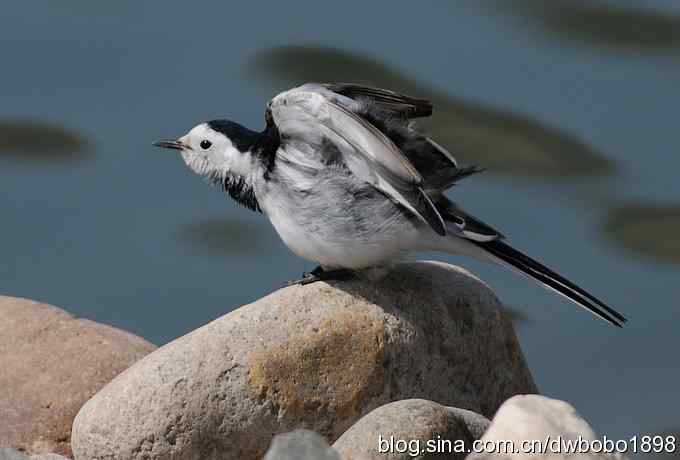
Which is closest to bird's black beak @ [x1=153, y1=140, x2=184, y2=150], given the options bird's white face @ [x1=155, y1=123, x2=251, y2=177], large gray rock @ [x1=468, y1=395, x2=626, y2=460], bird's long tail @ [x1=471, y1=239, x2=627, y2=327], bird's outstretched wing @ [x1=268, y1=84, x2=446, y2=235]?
bird's white face @ [x1=155, y1=123, x2=251, y2=177]

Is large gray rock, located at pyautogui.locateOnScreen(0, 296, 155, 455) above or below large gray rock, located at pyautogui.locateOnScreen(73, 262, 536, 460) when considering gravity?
below

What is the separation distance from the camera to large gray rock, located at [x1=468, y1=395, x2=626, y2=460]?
178 inches

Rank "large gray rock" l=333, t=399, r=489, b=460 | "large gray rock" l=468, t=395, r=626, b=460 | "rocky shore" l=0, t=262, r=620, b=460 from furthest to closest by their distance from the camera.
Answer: "rocky shore" l=0, t=262, r=620, b=460
"large gray rock" l=333, t=399, r=489, b=460
"large gray rock" l=468, t=395, r=626, b=460

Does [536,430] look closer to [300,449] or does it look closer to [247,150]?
[300,449]

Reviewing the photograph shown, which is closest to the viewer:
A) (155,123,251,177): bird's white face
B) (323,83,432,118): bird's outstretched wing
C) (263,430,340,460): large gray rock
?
(263,430,340,460): large gray rock

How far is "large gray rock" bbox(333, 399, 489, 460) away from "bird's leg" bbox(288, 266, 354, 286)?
1055 millimetres

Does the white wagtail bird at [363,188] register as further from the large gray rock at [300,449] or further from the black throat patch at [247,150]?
→ the large gray rock at [300,449]

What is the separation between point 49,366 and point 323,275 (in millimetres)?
1208

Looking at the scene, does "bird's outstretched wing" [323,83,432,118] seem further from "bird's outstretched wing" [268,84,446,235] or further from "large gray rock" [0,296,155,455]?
"large gray rock" [0,296,155,455]

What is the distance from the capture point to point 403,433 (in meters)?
5.11

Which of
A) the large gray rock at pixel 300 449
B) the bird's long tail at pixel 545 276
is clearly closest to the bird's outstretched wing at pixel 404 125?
the bird's long tail at pixel 545 276

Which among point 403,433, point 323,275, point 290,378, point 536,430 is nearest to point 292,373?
point 290,378

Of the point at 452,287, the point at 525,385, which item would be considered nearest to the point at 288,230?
the point at 452,287

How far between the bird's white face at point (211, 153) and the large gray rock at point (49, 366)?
0.81 metres
